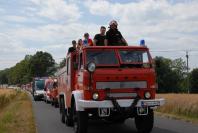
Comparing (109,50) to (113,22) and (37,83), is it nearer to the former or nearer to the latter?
(113,22)

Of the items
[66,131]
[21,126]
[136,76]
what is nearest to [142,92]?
[136,76]

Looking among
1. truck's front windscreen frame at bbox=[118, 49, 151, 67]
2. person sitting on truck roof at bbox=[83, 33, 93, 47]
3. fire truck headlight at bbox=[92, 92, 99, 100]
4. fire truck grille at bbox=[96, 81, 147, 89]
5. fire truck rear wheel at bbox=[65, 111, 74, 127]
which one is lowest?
fire truck rear wheel at bbox=[65, 111, 74, 127]

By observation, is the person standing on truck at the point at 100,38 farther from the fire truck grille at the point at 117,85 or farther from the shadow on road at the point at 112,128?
the shadow on road at the point at 112,128

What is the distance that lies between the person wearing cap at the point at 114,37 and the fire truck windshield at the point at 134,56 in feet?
3.12

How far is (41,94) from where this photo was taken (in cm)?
5725

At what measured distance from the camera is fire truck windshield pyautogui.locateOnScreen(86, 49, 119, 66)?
14.6m

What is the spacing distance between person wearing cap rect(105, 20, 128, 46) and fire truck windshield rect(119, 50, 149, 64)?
949 mm

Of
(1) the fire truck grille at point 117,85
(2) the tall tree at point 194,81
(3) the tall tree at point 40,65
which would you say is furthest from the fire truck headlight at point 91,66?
(3) the tall tree at point 40,65

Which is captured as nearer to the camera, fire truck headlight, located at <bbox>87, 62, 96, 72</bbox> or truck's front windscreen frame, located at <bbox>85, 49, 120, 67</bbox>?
fire truck headlight, located at <bbox>87, 62, 96, 72</bbox>

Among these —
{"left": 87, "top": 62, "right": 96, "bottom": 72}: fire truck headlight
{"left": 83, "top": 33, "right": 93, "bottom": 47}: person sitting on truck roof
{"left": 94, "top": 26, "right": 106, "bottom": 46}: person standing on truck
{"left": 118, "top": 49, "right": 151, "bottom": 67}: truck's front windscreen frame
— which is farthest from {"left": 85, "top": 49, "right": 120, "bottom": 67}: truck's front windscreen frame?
{"left": 94, "top": 26, "right": 106, "bottom": 46}: person standing on truck

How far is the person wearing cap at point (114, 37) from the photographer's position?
15664 mm

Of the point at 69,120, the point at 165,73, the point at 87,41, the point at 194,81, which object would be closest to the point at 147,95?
the point at 87,41

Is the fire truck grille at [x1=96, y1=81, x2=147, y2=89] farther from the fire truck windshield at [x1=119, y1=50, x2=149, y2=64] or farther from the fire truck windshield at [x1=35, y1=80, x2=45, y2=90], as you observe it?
the fire truck windshield at [x1=35, y1=80, x2=45, y2=90]

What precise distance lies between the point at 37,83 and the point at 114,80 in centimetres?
4754
